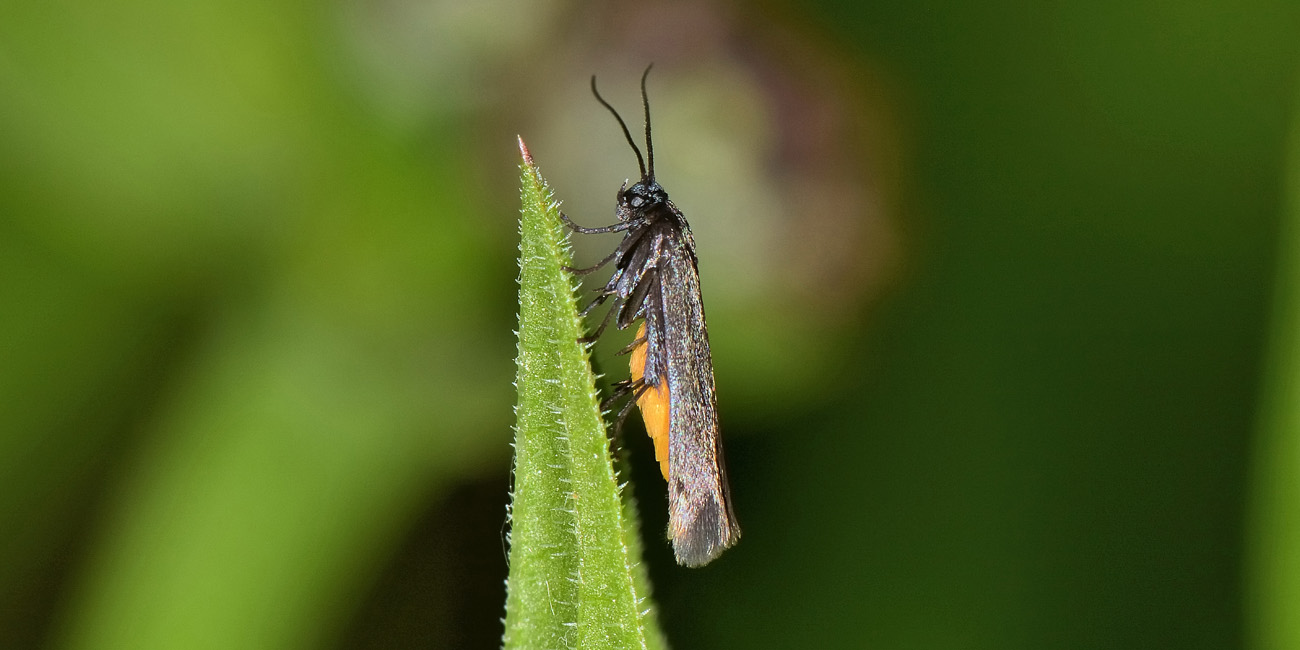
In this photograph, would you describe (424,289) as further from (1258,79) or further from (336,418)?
(1258,79)

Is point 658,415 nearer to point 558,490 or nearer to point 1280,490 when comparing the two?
point 558,490

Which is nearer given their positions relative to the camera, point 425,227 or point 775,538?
point 775,538

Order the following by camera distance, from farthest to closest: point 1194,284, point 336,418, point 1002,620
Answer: point 336,418, point 1194,284, point 1002,620

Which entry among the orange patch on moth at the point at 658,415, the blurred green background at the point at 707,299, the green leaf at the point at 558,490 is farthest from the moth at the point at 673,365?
the green leaf at the point at 558,490

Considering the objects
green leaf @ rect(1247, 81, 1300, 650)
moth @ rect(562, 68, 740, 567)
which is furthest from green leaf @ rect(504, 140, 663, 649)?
green leaf @ rect(1247, 81, 1300, 650)

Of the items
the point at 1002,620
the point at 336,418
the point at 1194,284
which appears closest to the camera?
the point at 1002,620

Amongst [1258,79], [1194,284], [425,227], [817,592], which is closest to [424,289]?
[425,227]

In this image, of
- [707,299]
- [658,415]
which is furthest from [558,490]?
[707,299]
